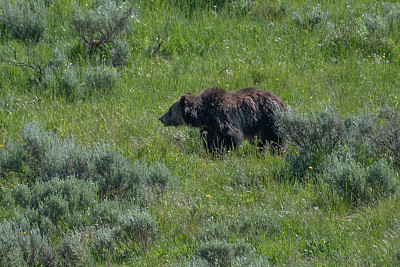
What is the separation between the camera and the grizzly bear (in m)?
8.58

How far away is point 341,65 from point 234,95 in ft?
12.0

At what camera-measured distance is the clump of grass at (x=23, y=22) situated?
465 inches

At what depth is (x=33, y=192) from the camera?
261 inches

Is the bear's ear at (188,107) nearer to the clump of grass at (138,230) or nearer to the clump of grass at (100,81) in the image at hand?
the clump of grass at (100,81)

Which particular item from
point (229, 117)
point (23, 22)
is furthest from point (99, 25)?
point (229, 117)

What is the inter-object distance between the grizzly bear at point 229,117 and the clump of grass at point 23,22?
4466 mm

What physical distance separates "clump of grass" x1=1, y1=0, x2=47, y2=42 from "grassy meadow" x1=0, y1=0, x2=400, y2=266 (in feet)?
0.14

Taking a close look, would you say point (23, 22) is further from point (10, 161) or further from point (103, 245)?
point (103, 245)

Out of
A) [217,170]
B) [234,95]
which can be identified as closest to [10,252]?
[217,170]

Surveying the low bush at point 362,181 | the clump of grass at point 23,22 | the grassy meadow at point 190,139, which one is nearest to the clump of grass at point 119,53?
the grassy meadow at point 190,139

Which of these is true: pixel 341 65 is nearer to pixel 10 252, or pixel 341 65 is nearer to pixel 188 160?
pixel 188 160

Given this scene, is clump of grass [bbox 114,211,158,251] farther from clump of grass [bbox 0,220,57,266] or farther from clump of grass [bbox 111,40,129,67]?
clump of grass [bbox 111,40,129,67]

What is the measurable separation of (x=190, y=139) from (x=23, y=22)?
5097 mm

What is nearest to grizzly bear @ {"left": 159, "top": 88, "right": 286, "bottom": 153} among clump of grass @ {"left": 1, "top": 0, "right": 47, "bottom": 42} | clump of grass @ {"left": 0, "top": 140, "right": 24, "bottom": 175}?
clump of grass @ {"left": 0, "top": 140, "right": 24, "bottom": 175}
